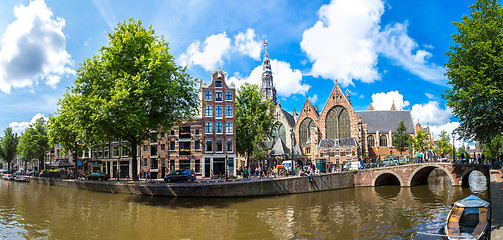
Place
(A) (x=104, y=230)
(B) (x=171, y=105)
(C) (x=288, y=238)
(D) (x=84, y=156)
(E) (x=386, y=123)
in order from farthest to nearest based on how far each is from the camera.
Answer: (E) (x=386, y=123) → (D) (x=84, y=156) → (B) (x=171, y=105) → (A) (x=104, y=230) → (C) (x=288, y=238)

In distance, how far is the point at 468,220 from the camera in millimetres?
15242

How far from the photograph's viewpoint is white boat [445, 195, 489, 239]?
13248 mm

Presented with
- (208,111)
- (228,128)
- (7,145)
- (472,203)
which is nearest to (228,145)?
(228,128)

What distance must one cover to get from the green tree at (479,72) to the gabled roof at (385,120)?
149 feet

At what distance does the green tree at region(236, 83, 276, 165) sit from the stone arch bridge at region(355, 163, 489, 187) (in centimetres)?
1516

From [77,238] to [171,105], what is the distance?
16.8m

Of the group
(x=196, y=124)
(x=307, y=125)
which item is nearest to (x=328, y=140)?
(x=307, y=125)

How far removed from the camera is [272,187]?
33.1 m

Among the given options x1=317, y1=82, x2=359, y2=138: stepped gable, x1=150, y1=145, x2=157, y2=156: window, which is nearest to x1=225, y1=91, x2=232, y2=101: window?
x1=150, y1=145, x2=157, y2=156: window

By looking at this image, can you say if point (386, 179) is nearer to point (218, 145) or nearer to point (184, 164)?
point (218, 145)

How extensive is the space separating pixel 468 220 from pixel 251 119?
33.1m

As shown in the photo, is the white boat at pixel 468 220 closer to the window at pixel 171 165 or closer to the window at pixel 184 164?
the window at pixel 184 164

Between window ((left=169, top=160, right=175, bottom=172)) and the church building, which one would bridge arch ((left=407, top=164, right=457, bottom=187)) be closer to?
the church building

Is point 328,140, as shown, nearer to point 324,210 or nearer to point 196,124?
point 196,124
